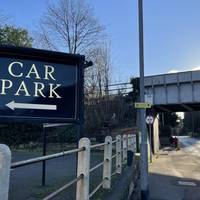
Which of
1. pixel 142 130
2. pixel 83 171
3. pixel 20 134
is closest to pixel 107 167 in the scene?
pixel 142 130

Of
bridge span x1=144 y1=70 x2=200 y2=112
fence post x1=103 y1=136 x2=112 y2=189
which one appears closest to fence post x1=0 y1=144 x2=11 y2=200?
fence post x1=103 y1=136 x2=112 y2=189

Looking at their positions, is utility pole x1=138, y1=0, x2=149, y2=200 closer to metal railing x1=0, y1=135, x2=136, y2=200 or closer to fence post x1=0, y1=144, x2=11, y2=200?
metal railing x1=0, y1=135, x2=136, y2=200

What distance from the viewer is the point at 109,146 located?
1145 cm

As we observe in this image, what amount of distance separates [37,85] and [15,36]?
51471 millimetres

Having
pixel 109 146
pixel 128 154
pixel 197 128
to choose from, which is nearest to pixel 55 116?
pixel 109 146

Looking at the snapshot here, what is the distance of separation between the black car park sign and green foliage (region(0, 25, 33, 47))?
48.9 metres

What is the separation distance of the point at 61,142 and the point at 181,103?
40.1 feet

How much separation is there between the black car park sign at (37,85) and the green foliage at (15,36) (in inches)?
1925

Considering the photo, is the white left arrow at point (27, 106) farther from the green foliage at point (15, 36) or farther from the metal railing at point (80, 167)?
the green foliage at point (15, 36)

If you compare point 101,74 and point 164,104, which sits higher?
point 101,74

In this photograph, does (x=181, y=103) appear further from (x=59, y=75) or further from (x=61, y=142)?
(x=59, y=75)

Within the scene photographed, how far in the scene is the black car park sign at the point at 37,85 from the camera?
6008mm

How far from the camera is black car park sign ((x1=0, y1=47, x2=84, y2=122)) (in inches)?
237

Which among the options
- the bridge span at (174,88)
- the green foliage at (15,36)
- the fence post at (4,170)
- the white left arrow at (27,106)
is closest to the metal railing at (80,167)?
the fence post at (4,170)
